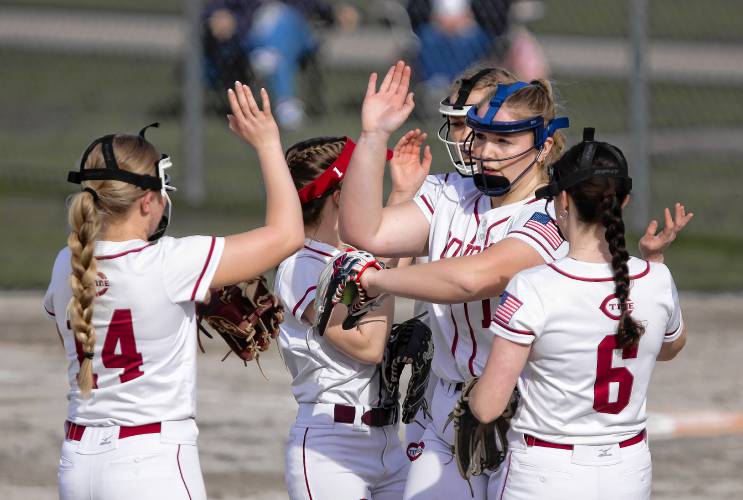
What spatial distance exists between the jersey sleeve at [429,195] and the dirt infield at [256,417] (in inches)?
88.5

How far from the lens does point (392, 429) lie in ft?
16.5

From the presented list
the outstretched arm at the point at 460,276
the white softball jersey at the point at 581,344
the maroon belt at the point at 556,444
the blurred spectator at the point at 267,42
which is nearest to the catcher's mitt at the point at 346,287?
the outstretched arm at the point at 460,276

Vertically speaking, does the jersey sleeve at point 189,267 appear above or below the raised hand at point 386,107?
below

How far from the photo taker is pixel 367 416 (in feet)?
16.1

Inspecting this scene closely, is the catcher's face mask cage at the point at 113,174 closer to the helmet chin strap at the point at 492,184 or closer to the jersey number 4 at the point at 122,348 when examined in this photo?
the jersey number 4 at the point at 122,348

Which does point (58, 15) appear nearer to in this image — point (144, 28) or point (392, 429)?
point (144, 28)

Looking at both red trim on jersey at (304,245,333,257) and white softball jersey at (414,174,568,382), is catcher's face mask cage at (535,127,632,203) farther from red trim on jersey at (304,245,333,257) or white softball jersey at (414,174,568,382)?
red trim on jersey at (304,245,333,257)

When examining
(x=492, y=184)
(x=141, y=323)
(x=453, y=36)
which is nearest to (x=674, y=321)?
(x=492, y=184)

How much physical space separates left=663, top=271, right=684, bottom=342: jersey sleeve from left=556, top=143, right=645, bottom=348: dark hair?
0.63 feet

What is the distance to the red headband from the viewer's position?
5.02m

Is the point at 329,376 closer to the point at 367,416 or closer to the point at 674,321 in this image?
the point at 367,416

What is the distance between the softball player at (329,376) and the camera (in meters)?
4.81

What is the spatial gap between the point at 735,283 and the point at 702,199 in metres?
3.57

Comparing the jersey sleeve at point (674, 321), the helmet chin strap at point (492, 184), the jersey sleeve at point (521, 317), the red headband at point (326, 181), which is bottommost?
the jersey sleeve at point (521, 317)
